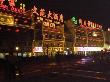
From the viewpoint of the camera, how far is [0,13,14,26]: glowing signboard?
7547 centimetres

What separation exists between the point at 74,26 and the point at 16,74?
9824 cm

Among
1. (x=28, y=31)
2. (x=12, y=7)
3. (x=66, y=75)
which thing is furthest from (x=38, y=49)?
(x=66, y=75)

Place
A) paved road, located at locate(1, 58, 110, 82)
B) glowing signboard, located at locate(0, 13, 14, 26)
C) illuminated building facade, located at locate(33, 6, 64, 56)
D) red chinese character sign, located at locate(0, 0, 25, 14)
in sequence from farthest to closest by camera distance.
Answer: illuminated building facade, located at locate(33, 6, 64, 56) → glowing signboard, located at locate(0, 13, 14, 26) → red chinese character sign, located at locate(0, 0, 25, 14) → paved road, located at locate(1, 58, 110, 82)

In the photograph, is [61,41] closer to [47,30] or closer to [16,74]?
[47,30]

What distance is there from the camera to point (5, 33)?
78.8 meters

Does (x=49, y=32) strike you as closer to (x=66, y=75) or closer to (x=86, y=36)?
(x=86, y=36)

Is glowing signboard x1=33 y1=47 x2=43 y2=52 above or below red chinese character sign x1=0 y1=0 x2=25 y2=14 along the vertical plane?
below

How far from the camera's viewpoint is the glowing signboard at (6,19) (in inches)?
2971

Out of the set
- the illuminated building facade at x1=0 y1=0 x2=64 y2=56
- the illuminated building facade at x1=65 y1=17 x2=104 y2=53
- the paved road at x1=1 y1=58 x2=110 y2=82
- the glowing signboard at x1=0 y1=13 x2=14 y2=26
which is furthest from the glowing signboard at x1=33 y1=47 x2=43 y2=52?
the paved road at x1=1 y1=58 x2=110 y2=82

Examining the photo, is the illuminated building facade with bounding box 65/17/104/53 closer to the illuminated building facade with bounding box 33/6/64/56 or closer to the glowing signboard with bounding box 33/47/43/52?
the illuminated building facade with bounding box 33/6/64/56

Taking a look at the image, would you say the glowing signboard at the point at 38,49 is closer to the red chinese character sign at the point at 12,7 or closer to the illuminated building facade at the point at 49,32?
the illuminated building facade at the point at 49,32

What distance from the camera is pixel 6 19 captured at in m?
77.3

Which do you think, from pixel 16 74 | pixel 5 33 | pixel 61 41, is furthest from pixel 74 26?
pixel 16 74

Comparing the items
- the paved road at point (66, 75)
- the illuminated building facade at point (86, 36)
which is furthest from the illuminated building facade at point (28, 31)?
the paved road at point (66, 75)
